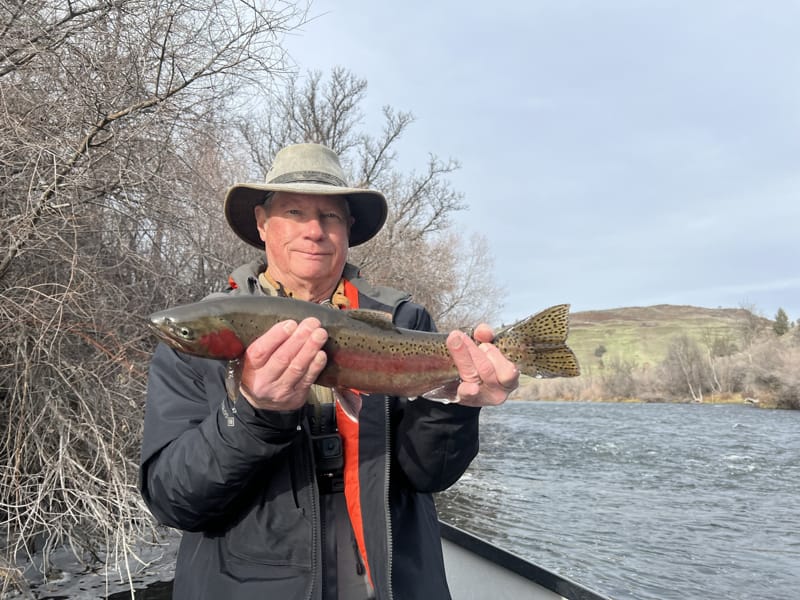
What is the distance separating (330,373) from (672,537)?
11877 millimetres

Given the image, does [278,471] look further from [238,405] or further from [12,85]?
[12,85]

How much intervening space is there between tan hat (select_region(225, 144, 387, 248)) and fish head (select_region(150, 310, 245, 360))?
28.4 inches

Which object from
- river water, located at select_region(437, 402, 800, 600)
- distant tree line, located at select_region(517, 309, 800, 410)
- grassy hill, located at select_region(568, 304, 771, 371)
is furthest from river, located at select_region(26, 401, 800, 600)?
grassy hill, located at select_region(568, 304, 771, 371)

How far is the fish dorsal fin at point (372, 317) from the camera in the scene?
245 centimetres

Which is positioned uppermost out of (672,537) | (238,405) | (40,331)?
(40,331)

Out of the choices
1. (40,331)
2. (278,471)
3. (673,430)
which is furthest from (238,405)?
(673,430)

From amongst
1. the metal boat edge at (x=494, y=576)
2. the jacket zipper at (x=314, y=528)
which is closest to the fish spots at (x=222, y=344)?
the jacket zipper at (x=314, y=528)

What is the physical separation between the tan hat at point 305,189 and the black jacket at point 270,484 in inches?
33.0

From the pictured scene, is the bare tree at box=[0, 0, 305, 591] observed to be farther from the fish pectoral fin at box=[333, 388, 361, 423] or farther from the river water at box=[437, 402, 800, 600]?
the river water at box=[437, 402, 800, 600]

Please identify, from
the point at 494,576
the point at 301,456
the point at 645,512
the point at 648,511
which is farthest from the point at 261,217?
the point at 648,511

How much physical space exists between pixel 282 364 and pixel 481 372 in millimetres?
783

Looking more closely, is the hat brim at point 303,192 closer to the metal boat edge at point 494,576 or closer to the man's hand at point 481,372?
the man's hand at point 481,372

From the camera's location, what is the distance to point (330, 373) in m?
2.31

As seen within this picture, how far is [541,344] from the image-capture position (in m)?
2.76
